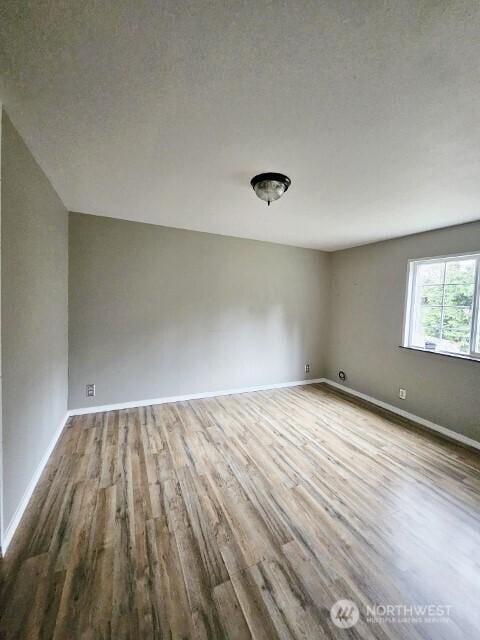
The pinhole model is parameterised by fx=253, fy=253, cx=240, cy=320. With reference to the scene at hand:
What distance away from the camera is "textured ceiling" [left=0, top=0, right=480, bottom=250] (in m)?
0.87

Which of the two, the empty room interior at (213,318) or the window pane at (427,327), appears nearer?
the empty room interior at (213,318)

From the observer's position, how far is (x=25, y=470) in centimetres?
168

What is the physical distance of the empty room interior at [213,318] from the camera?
1.01 meters

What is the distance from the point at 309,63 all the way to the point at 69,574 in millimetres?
2559

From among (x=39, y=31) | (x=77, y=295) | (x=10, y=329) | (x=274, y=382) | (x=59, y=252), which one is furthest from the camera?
(x=274, y=382)

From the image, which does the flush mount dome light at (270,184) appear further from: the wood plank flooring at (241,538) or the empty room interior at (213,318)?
the wood plank flooring at (241,538)

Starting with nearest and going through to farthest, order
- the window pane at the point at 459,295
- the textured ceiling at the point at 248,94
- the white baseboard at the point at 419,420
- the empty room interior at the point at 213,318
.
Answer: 1. the textured ceiling at the point at 248,94
2. the empty room interior at the point at 213,318
3. the white baseboard at the point at 419,420
4. the window pane at the point at 459,295

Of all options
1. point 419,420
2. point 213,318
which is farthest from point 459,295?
point 213,318

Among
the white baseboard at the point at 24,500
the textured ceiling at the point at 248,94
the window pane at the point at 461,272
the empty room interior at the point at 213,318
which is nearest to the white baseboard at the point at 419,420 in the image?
the empty room interior at the point at 213,318

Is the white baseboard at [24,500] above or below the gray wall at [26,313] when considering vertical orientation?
below

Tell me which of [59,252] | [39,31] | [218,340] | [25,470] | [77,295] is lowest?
[25,470]

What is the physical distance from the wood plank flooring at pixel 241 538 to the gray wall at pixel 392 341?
529mm

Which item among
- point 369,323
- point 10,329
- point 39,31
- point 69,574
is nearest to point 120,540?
point 69,574

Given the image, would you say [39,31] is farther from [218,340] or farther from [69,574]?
[218,340]
